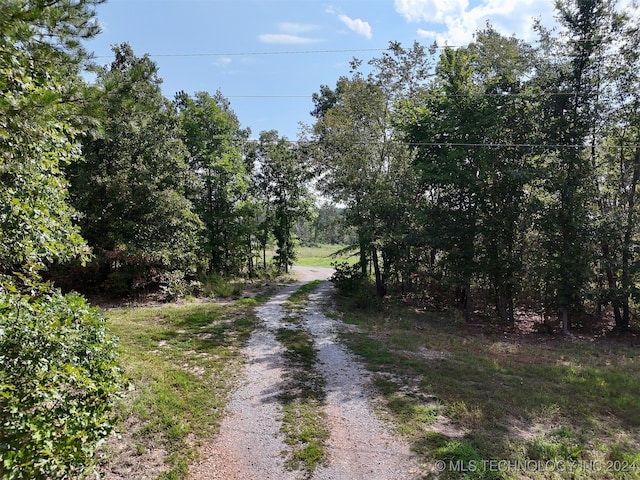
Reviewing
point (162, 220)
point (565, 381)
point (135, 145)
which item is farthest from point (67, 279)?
point (565, 381)

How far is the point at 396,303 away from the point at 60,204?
11255mm

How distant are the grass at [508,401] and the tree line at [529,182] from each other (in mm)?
2818

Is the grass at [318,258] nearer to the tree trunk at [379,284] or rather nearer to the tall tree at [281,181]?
the tree trunk at [379,284]

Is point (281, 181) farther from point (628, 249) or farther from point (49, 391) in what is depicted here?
point (49, 391)

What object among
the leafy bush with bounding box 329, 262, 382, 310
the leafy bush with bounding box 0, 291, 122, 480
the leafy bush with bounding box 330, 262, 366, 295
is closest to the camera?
the leafy bush with bounding box 0, 291, 122, 480

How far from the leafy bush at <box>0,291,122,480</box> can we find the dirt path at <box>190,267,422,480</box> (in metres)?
1.26

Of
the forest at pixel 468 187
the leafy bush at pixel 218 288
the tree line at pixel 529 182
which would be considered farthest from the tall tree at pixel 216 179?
the tree line at pixel 529 182

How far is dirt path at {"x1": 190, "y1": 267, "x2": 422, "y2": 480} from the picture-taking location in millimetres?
3639

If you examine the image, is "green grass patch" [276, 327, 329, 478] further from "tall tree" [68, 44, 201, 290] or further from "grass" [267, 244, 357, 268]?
"grass" [267, 244, 357, 268]

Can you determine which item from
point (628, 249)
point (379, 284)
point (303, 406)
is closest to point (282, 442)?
point (303, 406)

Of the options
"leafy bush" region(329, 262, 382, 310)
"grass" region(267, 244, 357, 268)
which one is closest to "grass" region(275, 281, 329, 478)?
"leafy bush" region(329, 262, 382, 310)

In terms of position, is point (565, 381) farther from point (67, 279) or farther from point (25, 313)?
point (67, 279)

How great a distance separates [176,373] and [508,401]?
203 inches

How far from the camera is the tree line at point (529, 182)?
1095 cm
